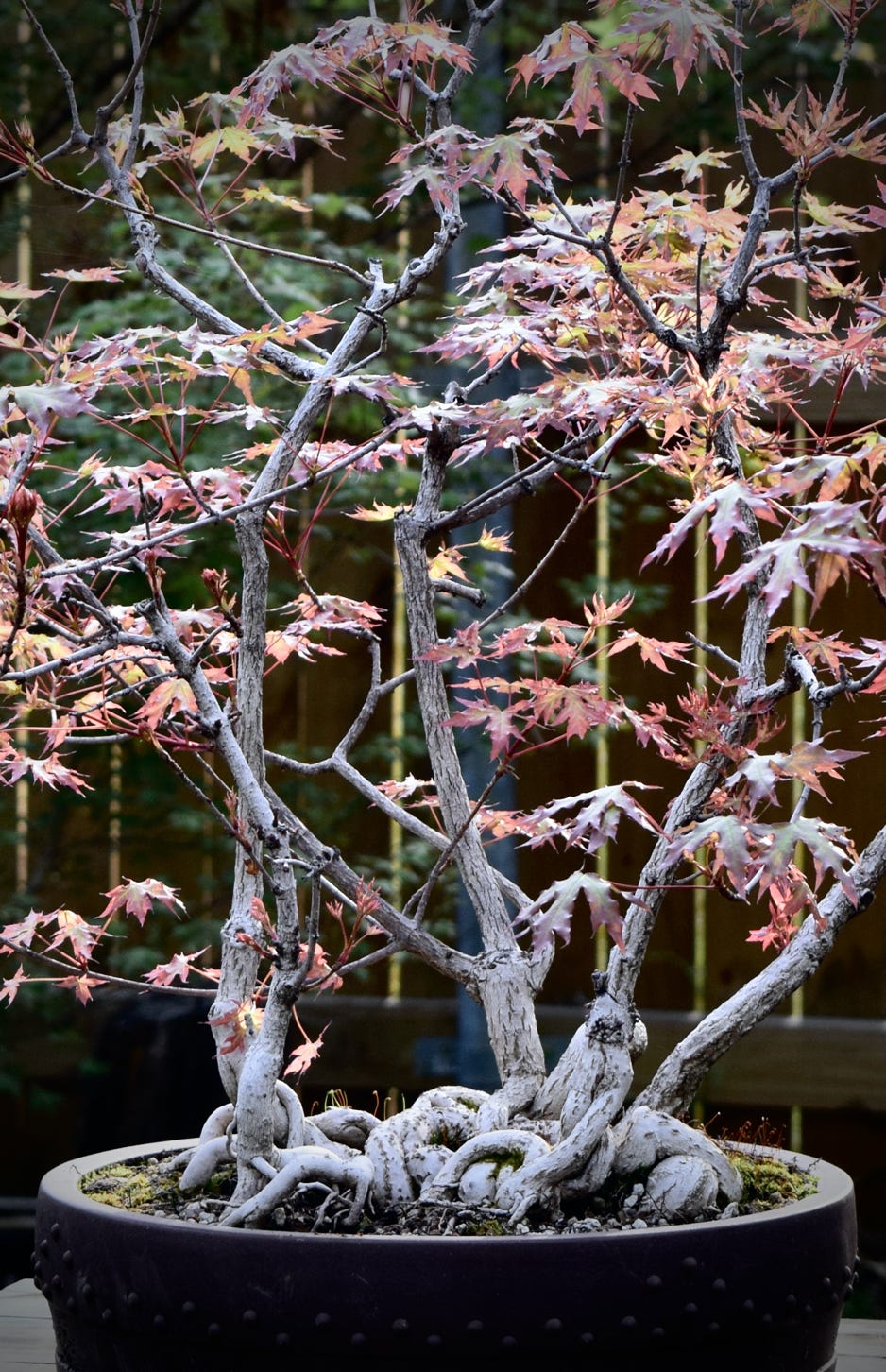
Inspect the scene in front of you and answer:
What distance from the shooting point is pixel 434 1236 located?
3.19ft

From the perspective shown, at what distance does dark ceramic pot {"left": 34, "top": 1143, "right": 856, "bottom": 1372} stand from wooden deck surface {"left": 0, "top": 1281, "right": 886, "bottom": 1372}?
0.30 meters

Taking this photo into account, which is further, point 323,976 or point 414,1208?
point 323,976

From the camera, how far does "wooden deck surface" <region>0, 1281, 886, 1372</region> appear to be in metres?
1.28

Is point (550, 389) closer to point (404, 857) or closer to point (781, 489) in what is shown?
point (781, 489)

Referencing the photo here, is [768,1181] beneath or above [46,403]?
beneath

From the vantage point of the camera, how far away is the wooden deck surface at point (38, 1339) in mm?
1284

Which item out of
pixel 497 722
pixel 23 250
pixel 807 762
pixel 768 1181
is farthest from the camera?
pixel 23 250

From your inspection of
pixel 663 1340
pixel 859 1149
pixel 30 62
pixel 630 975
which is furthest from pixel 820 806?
pixel 30 62

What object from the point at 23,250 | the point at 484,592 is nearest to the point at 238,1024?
the point at 484,592

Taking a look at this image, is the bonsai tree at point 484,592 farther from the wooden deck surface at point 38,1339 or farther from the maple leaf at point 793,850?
the wooden deck surface at point 38,1339

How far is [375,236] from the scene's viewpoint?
9.01ft

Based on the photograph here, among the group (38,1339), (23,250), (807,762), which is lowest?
(38,1339)

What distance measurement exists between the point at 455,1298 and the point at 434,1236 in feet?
0.17

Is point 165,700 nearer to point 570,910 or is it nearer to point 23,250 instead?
point 570,910
